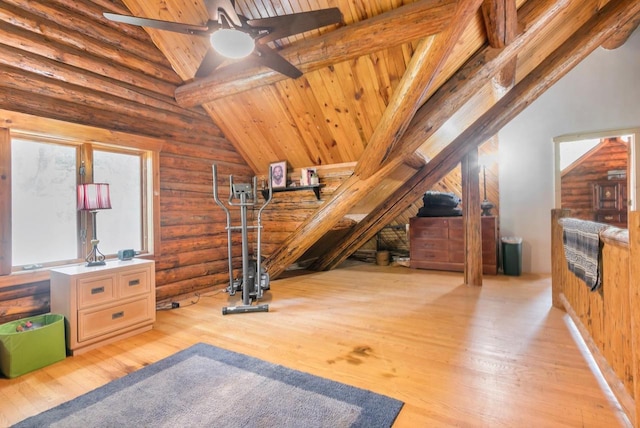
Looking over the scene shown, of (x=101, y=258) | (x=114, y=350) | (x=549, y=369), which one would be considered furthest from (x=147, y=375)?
(x=549, y=369)

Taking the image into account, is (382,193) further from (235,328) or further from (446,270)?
(235,328)

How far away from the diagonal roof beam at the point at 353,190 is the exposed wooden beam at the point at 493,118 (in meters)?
0.71

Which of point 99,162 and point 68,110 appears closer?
point 68,110

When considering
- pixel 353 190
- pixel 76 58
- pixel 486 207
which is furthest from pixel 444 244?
pixel 76 58

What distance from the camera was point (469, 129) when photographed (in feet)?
13.9

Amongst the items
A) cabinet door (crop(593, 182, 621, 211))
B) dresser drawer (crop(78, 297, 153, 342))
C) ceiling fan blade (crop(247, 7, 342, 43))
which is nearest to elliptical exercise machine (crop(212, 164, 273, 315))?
dresser drawer (crop(78, 297, 153, 342))

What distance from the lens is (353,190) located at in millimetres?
3510

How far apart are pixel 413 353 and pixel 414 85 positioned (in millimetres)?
2125

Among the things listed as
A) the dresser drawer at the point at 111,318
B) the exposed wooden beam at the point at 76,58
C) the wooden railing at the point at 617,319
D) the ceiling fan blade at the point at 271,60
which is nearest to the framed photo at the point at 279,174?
the exposed wooden beam at the point at 76,58

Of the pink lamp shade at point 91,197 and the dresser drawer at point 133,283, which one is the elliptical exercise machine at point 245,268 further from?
the pink lamp shade at point 91,197

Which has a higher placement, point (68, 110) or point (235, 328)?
point (68, 110)

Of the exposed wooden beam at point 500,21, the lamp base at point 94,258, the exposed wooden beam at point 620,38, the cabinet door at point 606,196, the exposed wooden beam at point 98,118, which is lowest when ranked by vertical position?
the lamp base at point 94,258

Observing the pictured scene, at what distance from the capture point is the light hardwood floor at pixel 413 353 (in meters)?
1.57

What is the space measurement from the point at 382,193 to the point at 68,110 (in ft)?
12.3
